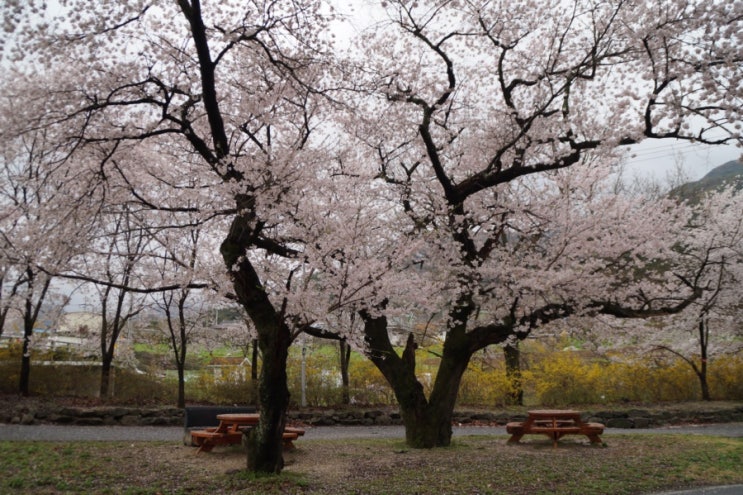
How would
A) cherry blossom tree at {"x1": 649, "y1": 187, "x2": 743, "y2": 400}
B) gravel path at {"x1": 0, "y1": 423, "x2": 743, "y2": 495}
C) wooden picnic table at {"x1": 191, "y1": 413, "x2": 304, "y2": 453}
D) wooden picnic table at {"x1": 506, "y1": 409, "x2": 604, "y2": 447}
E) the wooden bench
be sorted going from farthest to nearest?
cherry blossom tree at {"x1": 649, "y1": 187, "x2": 743, "y2": 400} → wooden picnic table at {"x1": 506, "y1": 409, "x2": 604, "y2": 447} → gravel path at {"x1": 0, "y1": 423, "x2": 743, "y2": 495} → the wooden bench → wooden picnic table at {"x1": 191, "y1": 413, "x2": 304, "y2": 453}

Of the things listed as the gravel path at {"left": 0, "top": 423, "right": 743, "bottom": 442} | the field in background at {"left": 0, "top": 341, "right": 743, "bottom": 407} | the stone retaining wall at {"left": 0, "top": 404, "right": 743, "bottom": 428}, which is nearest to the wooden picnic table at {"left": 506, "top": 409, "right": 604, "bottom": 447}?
the gravel path at {"left": 0, "top": 423, "right": 743, "bottom": 442}

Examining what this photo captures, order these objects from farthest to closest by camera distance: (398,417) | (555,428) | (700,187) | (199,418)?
(700,187), (398,417), (555,428), (199,418)

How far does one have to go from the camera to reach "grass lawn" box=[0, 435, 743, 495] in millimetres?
5703

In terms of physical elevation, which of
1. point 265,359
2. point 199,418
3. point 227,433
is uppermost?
point 265,359

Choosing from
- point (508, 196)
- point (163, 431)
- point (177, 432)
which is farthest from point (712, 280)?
point (163, 431)

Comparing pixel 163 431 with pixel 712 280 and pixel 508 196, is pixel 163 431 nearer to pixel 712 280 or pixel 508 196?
pixel 508 196

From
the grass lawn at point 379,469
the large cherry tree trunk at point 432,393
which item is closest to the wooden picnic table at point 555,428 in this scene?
the grass lawn at point 379,469

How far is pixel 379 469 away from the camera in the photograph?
6.95 meters

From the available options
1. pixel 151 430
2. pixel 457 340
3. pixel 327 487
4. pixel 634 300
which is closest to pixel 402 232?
pixel 457 340

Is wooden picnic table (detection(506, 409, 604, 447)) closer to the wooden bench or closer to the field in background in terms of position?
the wooden bench

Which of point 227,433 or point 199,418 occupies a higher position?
point 199,418

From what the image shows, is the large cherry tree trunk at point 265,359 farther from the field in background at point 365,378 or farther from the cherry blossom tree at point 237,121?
the field in background at point 365,378

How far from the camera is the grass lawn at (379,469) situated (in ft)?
18.7

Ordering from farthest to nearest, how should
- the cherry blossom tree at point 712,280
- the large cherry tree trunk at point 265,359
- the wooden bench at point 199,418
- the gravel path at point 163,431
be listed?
the cherry blossom tree at point 712,280 < the gravel path at point 163,431 < the wooden bench at point 199,418 < the large cherry tree trunk at point 265,359
